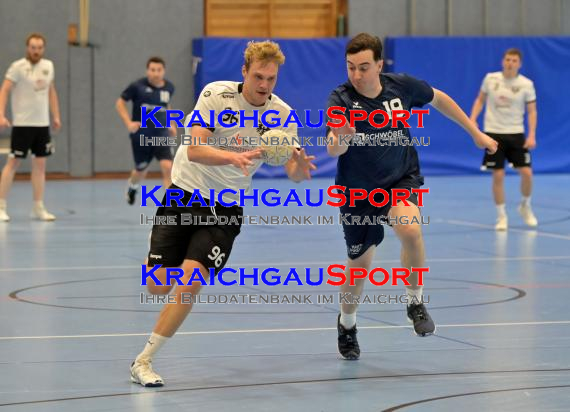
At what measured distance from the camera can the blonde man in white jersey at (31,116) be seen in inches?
578

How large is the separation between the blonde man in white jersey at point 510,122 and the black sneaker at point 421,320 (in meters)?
7.32

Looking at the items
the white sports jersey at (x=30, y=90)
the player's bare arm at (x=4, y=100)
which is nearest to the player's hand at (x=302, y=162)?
the player's bare arm at (x=4, y=100)

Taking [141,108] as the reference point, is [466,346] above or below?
below

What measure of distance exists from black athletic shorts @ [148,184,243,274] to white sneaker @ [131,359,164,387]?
1.92 ft

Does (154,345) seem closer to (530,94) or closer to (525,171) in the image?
(525,171)

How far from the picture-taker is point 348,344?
6508 mm

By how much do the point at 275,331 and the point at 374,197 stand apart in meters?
1.35

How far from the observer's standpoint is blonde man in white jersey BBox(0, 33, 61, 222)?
48.2 feet

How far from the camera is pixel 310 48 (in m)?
23.0

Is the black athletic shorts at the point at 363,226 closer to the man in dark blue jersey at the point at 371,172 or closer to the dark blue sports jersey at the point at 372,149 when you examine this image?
the man in dark blue jersey at the point at 371,172

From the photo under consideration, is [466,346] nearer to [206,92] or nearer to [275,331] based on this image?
[275,331]

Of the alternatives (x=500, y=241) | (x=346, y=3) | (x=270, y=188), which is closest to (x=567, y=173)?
(x=346, y=3)

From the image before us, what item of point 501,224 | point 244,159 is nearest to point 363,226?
point 244,159

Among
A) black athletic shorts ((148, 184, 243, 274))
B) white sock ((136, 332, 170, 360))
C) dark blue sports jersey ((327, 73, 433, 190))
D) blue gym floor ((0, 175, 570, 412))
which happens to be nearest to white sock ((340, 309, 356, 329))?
blue gym floor ((0, 175, 570, 412))
